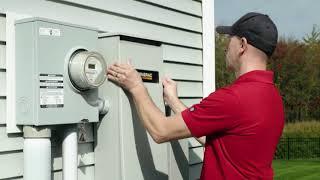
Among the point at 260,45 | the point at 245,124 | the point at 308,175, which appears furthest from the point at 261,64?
the point at 308,175

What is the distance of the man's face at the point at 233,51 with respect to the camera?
109 inches

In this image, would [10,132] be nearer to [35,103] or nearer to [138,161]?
[35,103]

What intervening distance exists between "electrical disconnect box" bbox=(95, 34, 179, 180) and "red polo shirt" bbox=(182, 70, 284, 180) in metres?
0.42

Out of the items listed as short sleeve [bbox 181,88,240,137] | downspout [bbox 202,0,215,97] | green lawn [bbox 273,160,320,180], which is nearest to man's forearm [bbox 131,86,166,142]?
short sleeve [bbox 181,88,240,137]

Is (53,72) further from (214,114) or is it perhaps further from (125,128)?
(214,114)

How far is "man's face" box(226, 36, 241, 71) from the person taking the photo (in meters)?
2.78

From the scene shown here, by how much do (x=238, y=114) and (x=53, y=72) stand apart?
90 cm

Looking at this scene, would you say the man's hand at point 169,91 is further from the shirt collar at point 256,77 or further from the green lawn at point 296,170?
the green lawn at point 296,170

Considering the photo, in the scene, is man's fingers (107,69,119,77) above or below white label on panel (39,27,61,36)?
below

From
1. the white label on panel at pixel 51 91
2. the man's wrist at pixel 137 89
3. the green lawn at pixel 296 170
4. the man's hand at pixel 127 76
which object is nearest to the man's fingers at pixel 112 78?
the man's hand at pixel 127 76

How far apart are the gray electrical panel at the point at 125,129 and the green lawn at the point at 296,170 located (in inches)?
474

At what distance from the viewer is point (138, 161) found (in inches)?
118

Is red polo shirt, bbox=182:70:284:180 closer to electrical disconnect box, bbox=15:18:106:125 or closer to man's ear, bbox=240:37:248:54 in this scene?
man's ear, bbox=240:37:248:54

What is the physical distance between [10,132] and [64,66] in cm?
42
